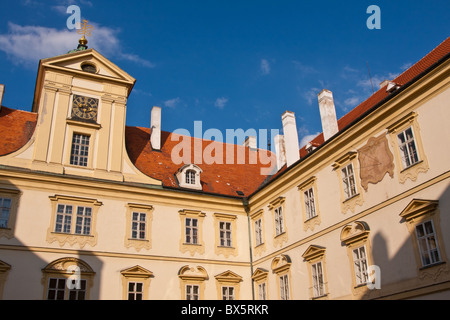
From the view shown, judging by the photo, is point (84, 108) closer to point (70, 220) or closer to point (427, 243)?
point (70, 220)

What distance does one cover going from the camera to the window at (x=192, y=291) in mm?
21062

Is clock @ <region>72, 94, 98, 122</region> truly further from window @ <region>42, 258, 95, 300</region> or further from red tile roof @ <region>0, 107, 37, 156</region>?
window @ <region>42, 258, 95, 300</region>

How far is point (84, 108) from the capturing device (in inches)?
898

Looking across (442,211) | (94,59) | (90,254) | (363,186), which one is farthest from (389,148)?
(94,59)

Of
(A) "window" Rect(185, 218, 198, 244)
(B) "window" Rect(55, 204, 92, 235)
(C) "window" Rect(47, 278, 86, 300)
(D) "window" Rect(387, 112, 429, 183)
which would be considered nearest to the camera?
(D) "window" Rect(387, 112, 429, 183)

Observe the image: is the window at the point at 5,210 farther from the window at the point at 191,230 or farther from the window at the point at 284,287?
the window at the point at 284,287

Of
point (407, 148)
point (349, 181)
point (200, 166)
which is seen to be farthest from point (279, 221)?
point (407, 148)

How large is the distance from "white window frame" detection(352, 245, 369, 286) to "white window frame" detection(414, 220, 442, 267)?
91.1 inches

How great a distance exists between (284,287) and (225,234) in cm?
422

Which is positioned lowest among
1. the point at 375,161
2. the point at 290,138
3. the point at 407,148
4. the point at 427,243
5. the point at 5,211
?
the point at 427,243

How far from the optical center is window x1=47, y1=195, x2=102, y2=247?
64.0 feet

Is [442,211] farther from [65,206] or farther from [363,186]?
[65,206]

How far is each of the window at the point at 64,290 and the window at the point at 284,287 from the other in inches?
311

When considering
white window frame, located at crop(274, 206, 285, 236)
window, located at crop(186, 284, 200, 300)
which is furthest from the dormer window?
window, located at crop(186, 284, 200, 300)
